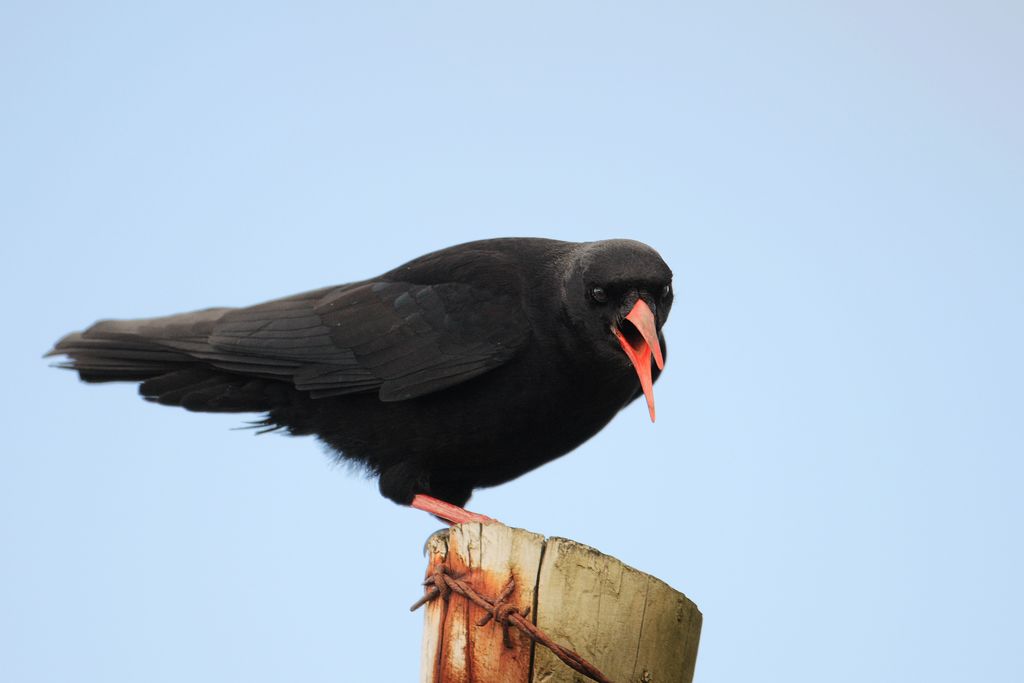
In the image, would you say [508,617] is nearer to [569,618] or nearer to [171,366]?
[569,618]

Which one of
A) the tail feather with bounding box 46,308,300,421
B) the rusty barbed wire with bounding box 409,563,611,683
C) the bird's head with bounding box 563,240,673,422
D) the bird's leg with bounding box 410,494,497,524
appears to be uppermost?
the bird's head with bounding box 563,240,673,422

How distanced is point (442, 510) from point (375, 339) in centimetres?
113

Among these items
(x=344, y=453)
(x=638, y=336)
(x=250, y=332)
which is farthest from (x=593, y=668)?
(x=250, y=332)

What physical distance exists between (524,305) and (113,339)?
2.51 meters

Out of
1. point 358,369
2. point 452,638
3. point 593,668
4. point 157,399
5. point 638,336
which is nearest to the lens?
point 593,668

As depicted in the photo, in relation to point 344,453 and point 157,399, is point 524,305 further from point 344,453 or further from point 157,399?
point 157,399

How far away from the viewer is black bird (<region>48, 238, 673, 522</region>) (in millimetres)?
5906

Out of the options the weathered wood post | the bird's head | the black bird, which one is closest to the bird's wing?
the black bird

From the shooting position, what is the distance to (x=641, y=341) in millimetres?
5867

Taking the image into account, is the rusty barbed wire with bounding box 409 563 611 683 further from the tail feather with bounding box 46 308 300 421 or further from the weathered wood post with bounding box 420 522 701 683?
the tail feather with bounding box 46 308 300 421

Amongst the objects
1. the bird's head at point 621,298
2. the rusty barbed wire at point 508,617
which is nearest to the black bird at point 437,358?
the bird's head at point 621,298

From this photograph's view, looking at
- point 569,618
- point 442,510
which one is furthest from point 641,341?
point 569,618

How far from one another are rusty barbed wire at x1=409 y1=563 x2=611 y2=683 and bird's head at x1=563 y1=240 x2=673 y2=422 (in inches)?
74.2

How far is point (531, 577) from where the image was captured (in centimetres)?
384
